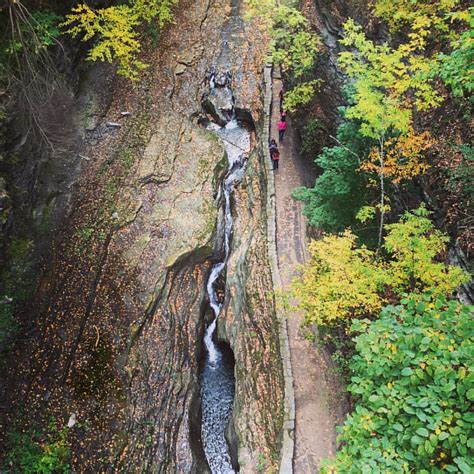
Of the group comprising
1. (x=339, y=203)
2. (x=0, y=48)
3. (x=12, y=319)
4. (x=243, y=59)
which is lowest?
(x=12, y=319)

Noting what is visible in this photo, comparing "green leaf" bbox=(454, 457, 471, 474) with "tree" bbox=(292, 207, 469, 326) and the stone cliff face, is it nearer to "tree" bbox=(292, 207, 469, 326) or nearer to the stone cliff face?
"tree" bbox=(292, 207, 469, 326)

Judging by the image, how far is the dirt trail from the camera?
1090cm

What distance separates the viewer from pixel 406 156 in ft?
34.5

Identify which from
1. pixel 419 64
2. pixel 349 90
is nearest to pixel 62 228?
pixel 349 90

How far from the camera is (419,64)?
914cm

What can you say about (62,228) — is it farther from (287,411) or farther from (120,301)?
(287,411)

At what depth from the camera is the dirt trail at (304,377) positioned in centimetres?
1090

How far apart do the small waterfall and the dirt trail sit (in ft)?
8.78

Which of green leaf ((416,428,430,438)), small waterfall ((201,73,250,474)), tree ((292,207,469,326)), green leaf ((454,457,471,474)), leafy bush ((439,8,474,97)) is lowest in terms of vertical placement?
small waterfall ((201,73,250,474))

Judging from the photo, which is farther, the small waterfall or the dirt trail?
the small waterfall

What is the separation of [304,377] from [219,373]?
3948 mm

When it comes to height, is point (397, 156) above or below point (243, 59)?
below

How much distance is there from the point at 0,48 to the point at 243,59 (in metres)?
12.7

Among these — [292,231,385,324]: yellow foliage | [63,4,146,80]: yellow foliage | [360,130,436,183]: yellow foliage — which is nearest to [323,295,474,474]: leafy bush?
[292,231,385,324]: yellow foliage
